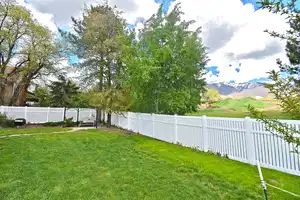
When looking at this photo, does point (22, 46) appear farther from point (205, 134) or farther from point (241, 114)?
point (241, 114)

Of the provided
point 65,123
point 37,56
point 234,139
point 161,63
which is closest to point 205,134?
point 234,139

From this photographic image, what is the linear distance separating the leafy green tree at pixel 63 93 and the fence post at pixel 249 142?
538 inches

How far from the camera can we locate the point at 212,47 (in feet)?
50.6

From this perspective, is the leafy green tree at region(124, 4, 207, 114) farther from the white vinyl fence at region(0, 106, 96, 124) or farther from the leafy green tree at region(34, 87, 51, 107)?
the leafy green tree at region(34, 87, 51, 107)

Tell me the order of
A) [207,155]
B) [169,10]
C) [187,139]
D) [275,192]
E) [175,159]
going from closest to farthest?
[275,192] → [175,159] → [207,155] → [187,139] → [169,10]

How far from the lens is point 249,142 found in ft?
13.8

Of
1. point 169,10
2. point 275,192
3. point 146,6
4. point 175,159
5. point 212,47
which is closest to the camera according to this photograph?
point 275,192

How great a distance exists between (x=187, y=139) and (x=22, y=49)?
15.2 metres

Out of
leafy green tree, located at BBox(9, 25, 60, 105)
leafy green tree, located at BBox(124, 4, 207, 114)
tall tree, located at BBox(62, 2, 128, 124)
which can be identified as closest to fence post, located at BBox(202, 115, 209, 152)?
leafy green tree, located at BBox(124, 4, 207, 114)

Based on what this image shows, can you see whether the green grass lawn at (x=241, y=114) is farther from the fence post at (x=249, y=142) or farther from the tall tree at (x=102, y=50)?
the tall tree at (x=102, y=50)

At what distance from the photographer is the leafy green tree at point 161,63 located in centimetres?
839

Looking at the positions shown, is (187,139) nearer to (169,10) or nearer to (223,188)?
(223,188)

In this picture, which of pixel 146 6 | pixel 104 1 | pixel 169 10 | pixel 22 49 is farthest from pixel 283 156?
pixel 22 49

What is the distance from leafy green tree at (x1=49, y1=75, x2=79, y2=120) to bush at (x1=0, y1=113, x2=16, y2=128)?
359 centimetres
